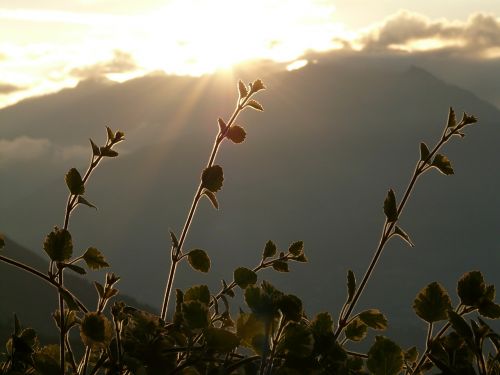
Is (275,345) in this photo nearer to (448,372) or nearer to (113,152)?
(448,372)

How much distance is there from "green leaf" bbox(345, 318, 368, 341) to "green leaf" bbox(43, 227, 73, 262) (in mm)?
1075

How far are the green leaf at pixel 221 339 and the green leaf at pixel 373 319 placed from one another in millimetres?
667

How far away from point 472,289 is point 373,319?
43 cm

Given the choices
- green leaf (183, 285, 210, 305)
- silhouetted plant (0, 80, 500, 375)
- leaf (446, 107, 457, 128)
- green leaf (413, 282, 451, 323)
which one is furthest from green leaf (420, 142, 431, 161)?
green leaf (183, 285, 210, 305)

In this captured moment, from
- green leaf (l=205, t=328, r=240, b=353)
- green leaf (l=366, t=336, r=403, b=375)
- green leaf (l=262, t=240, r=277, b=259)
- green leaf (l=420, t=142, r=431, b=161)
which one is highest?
green leaf (l=420, t=142, r=431, b=161)

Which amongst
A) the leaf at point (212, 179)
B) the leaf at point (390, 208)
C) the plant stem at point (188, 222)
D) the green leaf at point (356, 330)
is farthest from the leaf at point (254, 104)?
the green leaf at point (356, 330)

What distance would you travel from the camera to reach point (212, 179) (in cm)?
270

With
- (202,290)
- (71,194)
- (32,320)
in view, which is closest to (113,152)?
(71,194)

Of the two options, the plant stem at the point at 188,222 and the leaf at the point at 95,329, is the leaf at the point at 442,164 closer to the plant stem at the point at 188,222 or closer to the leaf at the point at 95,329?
the plant stem at the point at 188,222

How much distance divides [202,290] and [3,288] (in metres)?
186

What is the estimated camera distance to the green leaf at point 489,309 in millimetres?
2219

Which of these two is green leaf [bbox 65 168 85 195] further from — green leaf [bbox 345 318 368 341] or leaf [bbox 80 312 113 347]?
green leaf [bbox 345 318 368 341]

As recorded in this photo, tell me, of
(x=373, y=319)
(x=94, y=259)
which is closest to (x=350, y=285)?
→ (x=373, y=319)

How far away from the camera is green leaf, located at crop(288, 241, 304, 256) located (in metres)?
2.92
